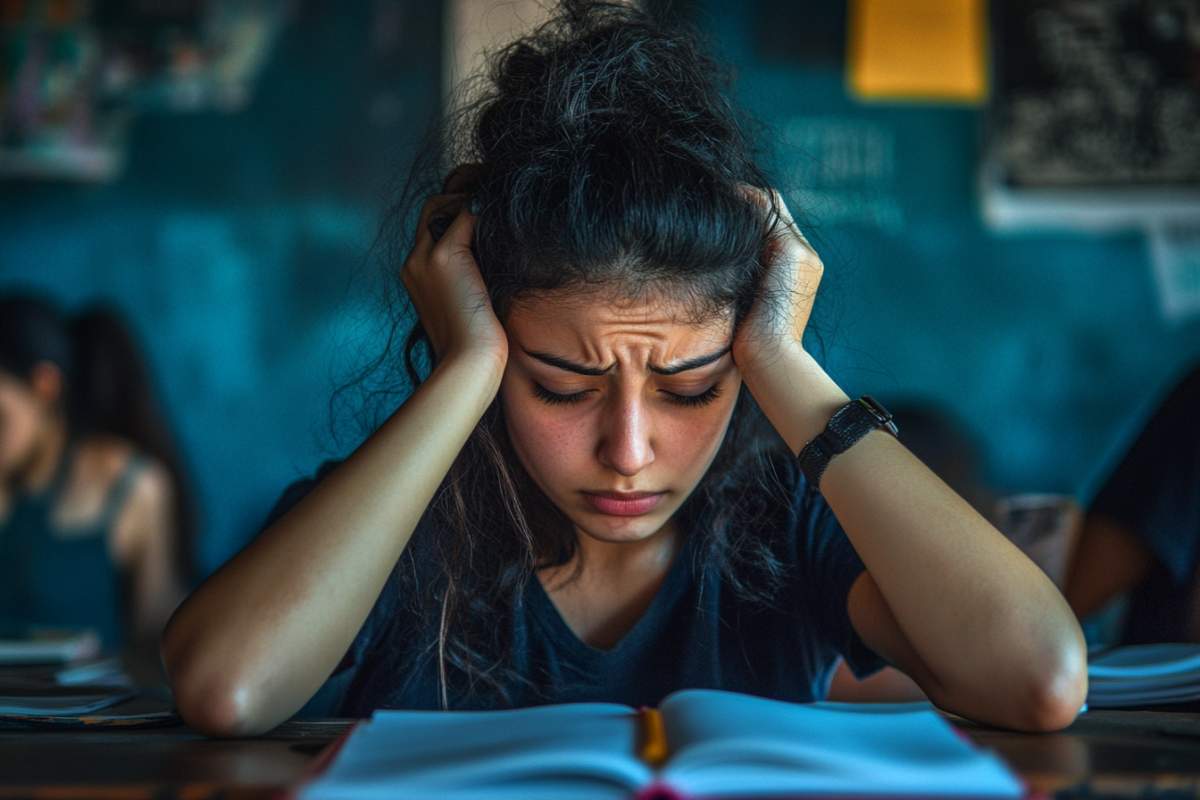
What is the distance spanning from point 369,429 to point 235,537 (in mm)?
1477

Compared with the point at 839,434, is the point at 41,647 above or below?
below

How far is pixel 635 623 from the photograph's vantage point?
120 centimetres

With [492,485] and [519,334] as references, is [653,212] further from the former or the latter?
[492,485]

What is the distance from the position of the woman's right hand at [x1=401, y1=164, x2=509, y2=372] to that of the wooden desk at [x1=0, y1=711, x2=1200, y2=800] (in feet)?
1.17

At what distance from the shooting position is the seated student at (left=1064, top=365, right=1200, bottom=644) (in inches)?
60.0

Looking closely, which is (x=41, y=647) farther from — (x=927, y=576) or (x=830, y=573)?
(x=927, y=576)

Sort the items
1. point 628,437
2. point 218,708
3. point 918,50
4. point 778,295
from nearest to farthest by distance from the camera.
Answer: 1. point 218,708
2. point 628,437
3. point 778,295
4. point 918,50

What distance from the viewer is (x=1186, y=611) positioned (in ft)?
4.96

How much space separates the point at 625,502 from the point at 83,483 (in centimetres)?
191

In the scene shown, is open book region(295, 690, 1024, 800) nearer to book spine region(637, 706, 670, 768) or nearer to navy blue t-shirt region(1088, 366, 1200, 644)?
book spine region(637, 706, 670, 768)

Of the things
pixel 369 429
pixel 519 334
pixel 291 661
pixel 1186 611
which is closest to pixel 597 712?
pixel 291 661

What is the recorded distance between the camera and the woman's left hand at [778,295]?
1151 millimetres

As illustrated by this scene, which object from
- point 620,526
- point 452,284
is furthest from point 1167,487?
point 452,284

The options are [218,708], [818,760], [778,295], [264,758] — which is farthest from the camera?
[778,295]
